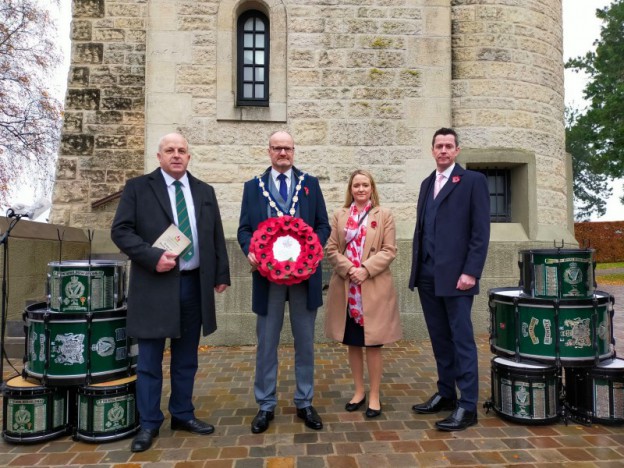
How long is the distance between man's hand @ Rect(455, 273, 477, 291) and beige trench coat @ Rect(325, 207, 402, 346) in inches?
22.9

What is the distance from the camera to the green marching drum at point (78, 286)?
3.61 meters

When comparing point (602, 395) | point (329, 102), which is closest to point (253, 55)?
point (329, 102)

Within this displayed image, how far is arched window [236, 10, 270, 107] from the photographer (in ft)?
24.1

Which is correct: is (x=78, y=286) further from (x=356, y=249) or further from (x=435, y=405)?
(x=435, y=405)

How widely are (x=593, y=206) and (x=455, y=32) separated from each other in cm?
4867

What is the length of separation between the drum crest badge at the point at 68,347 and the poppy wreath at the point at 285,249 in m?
1.48

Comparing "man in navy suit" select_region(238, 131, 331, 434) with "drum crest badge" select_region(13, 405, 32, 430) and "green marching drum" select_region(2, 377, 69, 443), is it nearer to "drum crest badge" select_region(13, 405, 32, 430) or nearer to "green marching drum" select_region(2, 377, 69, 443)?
"green marching drum" select_region(2, 377, 69, 443)

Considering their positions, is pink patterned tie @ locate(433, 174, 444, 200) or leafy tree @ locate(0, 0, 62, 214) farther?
leafy tree @ locate(0, 0, 62, 214)

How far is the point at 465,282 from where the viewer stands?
3.71 meters

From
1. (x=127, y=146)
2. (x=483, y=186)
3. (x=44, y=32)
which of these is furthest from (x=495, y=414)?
(x=44, y=32)

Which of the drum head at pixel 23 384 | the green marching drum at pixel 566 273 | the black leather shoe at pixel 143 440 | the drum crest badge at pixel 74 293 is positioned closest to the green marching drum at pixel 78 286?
the drum crest badge at pixel 74 293

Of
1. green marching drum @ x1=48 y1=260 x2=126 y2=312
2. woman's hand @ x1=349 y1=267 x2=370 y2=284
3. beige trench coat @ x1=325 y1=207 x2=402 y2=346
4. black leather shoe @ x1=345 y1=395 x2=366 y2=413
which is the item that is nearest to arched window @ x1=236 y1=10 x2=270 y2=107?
beige trench coat @ x1=325 y1=207 x2=402 y2=346

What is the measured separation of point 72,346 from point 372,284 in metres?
2.40

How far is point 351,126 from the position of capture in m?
7.14
